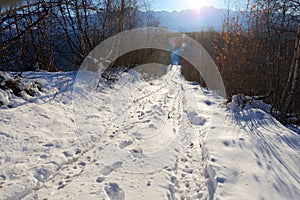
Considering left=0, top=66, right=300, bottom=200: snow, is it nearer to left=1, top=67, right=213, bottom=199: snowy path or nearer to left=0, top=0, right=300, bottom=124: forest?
left=1, top=67, right=213, bottom=199: snowy path

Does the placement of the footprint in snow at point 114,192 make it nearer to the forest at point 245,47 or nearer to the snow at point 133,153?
the snow at point 133,153

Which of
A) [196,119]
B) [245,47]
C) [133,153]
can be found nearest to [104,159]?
[133,153]

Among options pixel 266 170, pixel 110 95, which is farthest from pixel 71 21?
pixel 266 170

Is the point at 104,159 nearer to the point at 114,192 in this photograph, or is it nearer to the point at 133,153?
the point at 133,153

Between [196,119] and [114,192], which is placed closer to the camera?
[114,192]

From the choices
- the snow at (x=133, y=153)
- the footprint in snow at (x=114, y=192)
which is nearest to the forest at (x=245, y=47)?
the snow at (x=133, y=153)

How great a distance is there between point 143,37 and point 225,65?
30.8ft

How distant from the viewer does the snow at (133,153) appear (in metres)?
2.60

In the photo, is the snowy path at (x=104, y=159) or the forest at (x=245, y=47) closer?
the snowy path at (x=104, y=159)

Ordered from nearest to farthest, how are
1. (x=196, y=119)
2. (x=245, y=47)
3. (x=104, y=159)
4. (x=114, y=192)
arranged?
(x=114, y=192) < (x=104, y=159) < (x=196, y=119) < (x=245, y=47)

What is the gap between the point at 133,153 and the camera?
3.66 meters

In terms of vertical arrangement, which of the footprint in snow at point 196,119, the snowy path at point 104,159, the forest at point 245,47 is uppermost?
the forest at point 245,47

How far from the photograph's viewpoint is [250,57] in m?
6.64

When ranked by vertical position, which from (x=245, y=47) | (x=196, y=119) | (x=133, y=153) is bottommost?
(x=196, y=119)
